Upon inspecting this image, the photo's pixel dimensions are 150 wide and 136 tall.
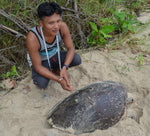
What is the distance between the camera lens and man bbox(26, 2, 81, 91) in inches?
66.0

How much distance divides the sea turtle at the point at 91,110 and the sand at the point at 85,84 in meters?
0.10

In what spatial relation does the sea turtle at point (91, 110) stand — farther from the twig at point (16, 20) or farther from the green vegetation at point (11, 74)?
the twig at point (16, 20)

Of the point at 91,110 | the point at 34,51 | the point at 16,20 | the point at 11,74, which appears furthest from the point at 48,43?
the point at 91,110

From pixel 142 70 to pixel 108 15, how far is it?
138 centimetres

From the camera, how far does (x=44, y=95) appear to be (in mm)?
2229

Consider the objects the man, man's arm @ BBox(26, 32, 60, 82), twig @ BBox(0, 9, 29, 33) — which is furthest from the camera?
twig @ BBox(0, 9, 29, 33)

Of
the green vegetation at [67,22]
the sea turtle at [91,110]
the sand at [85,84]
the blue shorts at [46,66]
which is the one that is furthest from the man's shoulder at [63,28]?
the sea turtle at [91,110]

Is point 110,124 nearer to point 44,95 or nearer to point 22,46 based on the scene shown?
point 44,95

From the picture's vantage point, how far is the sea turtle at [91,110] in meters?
1.56

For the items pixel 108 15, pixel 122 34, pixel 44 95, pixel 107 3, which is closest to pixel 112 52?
pixel 122 34

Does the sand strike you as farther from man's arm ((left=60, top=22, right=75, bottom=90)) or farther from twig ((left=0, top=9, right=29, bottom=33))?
twig ((left=0, top=9, right=29, bottom=33))

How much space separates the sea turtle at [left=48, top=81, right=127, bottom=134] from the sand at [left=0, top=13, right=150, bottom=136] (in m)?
0.10

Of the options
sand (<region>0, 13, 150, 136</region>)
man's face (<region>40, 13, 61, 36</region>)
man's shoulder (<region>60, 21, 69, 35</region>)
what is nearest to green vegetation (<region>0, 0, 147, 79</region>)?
sand (<region>0, 13, 150, 136</region>)

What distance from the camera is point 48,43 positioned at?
2.00m
